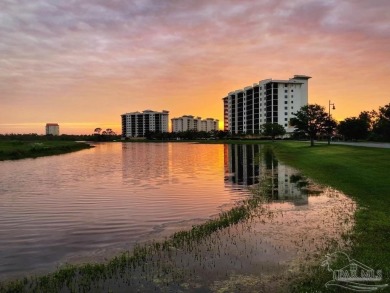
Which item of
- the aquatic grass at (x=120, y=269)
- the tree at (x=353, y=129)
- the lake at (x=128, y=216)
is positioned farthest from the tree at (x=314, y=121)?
the aquatic grass at (x=120, y=269)

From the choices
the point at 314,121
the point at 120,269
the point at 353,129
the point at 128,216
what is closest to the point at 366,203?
the point at 128,216

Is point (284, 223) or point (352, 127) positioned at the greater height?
point (352, 127)

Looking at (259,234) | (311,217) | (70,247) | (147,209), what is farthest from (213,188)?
(70,247)

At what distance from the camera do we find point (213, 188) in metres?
32.5

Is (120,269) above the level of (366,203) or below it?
below

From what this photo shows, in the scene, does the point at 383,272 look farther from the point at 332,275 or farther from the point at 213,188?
the point at 213,188

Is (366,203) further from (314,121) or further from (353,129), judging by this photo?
(353,129)

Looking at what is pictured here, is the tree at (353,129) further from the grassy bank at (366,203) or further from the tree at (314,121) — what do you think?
the grassy bank at (366,203)

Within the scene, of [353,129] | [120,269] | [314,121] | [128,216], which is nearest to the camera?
[120,269]

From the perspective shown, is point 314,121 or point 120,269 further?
point 314,121

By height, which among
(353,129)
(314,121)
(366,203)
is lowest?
(366,203)

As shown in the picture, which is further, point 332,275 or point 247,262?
point 247,262

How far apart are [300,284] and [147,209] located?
1429cm

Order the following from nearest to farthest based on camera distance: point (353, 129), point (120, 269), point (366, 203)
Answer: point (120, 269)
point (366, 203)
point (353, 129)
